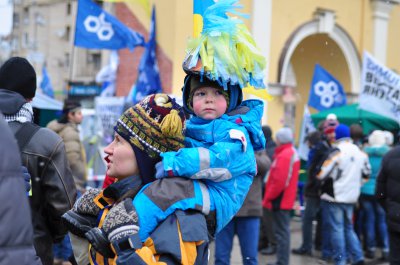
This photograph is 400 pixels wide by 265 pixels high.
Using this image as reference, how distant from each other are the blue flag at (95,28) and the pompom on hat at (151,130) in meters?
8.79

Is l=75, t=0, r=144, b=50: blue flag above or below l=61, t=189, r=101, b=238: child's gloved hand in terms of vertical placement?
above

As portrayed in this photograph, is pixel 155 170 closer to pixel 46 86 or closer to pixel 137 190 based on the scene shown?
pixel 137 190

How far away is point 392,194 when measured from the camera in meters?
5.63

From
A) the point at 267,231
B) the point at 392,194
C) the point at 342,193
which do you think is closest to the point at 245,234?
the point at 392,194

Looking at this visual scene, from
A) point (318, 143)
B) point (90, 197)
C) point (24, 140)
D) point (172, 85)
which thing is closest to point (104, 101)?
point (172, 85)

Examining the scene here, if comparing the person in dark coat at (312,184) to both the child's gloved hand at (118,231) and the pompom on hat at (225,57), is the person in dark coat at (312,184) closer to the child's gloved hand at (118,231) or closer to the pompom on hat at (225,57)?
the pompom on hat at (225,57)

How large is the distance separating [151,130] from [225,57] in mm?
474

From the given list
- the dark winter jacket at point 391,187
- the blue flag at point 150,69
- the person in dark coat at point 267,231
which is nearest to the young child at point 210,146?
the dark winter jacket at point 391,187

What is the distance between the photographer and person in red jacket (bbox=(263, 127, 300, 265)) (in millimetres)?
7191

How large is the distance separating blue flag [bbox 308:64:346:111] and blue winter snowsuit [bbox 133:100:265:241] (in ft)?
31.4

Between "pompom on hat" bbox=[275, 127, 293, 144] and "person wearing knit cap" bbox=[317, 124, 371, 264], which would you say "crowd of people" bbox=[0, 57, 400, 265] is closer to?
"pompom on hat" bbox=[275, 127, 293, 144]

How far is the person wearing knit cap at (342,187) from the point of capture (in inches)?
289

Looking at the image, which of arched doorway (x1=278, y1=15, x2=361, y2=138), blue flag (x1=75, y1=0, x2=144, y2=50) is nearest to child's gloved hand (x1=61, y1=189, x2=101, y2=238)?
blue flag (x1=75, y1=0, x2=144, y2=50)

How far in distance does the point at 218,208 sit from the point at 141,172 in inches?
13.2
